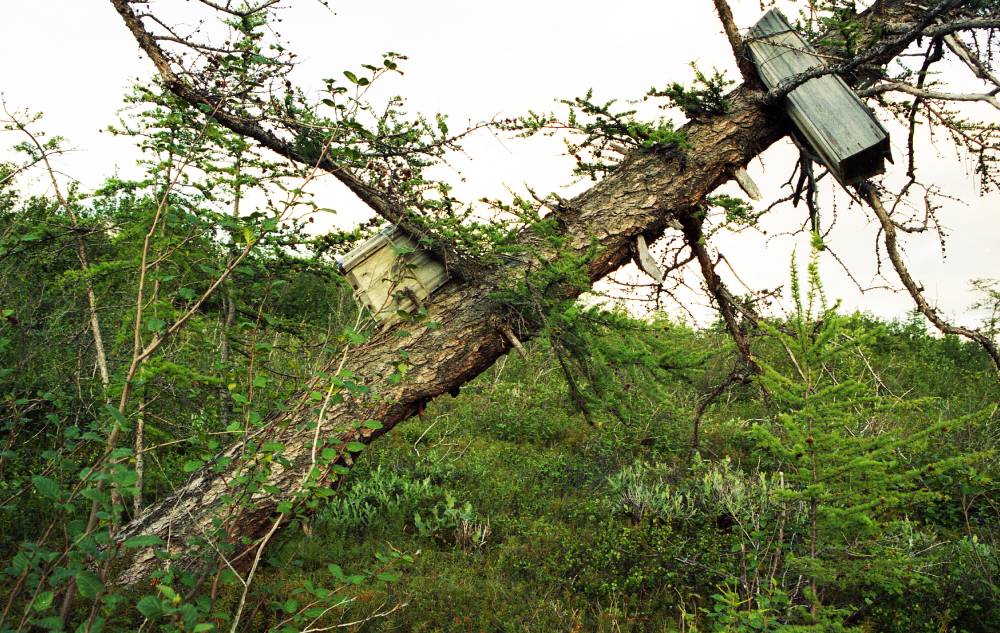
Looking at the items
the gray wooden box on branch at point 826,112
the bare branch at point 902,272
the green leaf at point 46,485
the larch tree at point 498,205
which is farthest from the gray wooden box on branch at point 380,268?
the bare branch at point 902,272

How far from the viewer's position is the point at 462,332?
3299 mm

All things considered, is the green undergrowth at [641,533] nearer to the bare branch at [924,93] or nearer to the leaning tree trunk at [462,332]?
the leaning tree trunk at [462,332]

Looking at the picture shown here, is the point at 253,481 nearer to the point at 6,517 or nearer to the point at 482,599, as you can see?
the point at 482,599

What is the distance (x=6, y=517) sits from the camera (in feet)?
13.5

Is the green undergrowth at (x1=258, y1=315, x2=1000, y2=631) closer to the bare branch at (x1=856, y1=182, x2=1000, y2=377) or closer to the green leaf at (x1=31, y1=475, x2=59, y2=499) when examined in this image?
the bare branch at (x1=856, y1=182, x2=1000, y2=377)

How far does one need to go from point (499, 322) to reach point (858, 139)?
7.33 feet

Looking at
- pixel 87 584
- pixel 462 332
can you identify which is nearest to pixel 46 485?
pixel 87 584

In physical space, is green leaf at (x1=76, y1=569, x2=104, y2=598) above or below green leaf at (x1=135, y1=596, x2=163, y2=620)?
above

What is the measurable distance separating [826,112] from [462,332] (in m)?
2.47

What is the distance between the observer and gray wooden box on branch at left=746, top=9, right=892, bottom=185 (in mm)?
3264

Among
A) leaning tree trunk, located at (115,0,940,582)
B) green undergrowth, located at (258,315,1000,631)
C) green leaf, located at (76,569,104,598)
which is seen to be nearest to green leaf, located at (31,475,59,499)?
green leaf, located at (76,569,104,598)

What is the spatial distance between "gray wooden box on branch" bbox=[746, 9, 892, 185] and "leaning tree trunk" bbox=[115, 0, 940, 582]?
0.22m

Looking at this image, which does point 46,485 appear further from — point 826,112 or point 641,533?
point 641,533

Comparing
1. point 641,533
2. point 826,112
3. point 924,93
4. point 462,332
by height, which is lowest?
point 641,533
